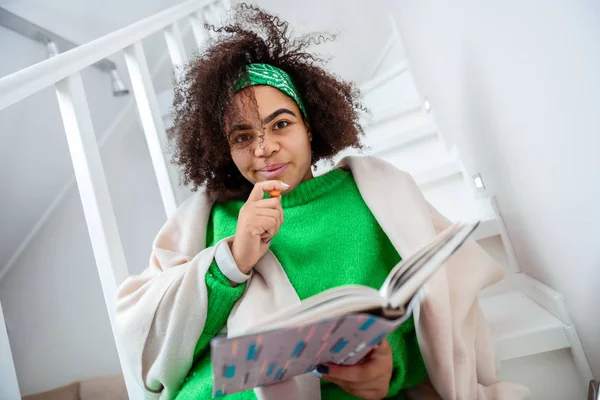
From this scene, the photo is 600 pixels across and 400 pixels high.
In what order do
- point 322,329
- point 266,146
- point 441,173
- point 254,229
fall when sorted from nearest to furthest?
point 322,329 → point 254,229 → point 266,146 → point 441,173

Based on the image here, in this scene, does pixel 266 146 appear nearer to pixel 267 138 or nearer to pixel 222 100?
pixel 267 138

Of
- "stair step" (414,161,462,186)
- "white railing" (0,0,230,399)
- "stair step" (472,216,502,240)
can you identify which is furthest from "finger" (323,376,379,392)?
"stair step" (414,161,462,186)

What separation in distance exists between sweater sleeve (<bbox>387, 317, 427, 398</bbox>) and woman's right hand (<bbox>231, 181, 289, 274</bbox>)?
250mm

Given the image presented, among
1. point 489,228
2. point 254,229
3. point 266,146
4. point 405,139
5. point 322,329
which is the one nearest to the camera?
point 322,329

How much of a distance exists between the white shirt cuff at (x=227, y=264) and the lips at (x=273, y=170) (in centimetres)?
17

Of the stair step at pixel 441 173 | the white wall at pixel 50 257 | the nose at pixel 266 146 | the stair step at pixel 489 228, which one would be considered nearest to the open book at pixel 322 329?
the nose at pixel 266 146

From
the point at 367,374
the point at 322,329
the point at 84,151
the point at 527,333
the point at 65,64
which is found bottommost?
the point at 527,333

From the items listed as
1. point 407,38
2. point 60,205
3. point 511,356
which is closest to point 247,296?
point 511,356

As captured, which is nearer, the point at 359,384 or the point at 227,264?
the point at 359,384

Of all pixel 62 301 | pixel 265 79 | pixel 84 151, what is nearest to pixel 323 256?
pixel 265 79

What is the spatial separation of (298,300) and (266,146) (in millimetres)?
276

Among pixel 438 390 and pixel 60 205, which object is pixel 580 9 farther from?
pixel 60 205

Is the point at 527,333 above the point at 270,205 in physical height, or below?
below

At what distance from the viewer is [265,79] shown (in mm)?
834
